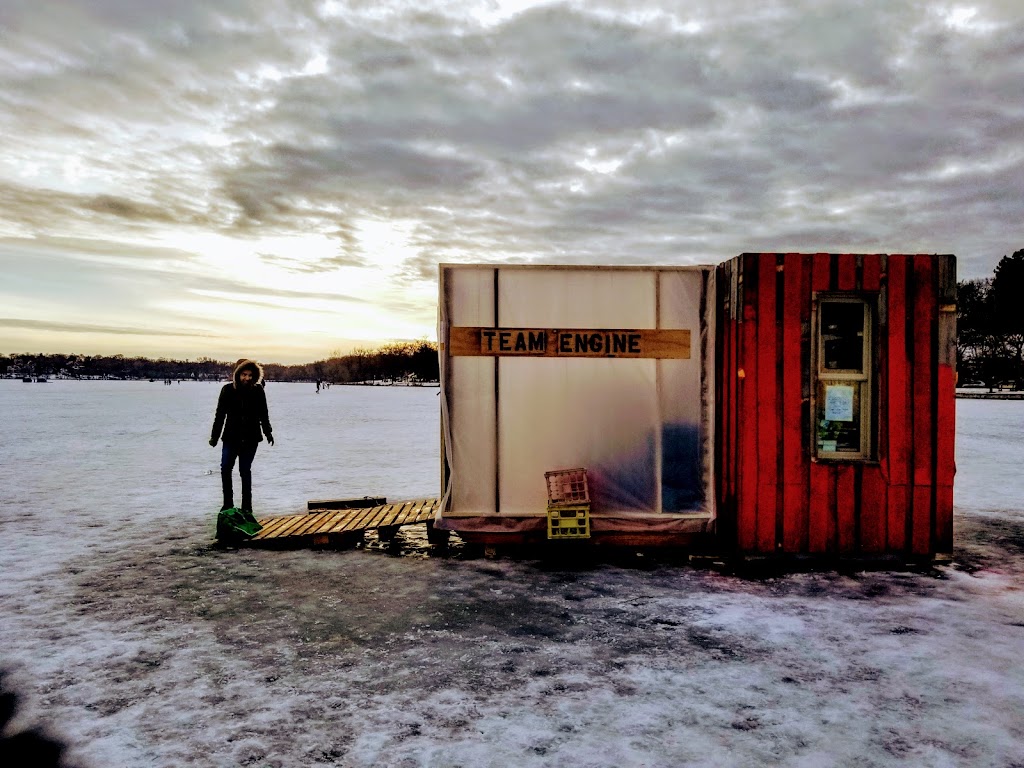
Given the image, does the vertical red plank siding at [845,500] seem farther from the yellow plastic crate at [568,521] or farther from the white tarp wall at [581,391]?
the yellow plastic crate at [568,521]

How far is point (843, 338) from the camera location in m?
7.30

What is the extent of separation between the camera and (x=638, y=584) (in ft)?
21.4

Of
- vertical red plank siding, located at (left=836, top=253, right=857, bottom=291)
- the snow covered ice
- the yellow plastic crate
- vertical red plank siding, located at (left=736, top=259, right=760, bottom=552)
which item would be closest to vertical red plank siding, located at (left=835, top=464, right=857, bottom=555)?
the snow covered ice

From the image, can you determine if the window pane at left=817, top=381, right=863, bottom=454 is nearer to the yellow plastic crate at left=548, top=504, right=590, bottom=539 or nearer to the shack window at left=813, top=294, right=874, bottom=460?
the shack window at left=813, top=294, right=874, bottom=460

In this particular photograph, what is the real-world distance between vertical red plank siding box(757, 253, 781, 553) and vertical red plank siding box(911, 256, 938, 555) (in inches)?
57.9

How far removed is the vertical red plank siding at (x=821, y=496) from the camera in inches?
278

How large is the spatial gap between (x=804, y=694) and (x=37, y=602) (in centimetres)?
632

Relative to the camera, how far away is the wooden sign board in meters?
7.73

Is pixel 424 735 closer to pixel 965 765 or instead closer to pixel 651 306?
pixel 965 765

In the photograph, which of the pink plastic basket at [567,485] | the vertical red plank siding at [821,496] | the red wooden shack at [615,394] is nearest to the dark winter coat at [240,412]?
the red wooden shack at [615,394]

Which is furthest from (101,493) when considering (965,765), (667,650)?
(965,765)

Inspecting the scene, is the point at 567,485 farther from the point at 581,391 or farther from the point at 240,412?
the point at 240,412

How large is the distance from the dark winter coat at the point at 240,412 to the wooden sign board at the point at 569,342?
292 centimetres

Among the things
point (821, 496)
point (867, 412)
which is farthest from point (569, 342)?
point (867, 412)
